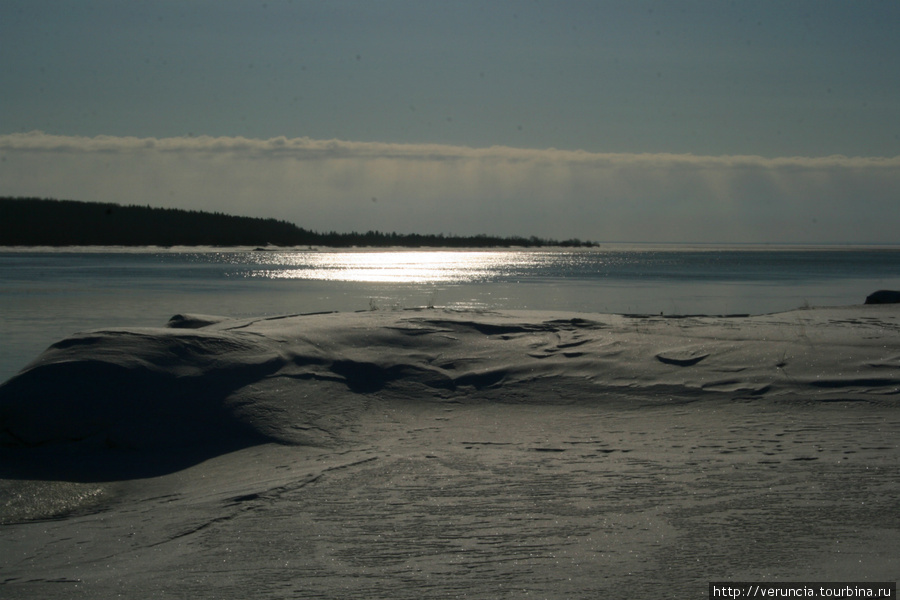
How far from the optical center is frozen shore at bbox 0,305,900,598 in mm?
3434

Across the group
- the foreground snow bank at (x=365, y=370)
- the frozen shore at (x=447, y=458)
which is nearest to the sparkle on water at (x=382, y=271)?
the foreground snow bank at (x=365, y=370)

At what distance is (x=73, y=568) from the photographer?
11.8ft

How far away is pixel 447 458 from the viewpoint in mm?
5105

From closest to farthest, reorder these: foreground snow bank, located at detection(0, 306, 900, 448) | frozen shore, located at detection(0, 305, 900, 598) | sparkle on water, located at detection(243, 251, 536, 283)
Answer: frozen shore, located at detection(0, 305, 900, 598) < foreground snow bank, located at detection(0, 306, 900, 448) < sparkle on water, located at detection(243, 251, 536, 283)

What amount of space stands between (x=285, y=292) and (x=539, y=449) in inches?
959

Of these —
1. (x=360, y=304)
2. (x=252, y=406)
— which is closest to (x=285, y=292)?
(x=360, y=304)

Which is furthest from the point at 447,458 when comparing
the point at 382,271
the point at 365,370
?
the point at 382,271

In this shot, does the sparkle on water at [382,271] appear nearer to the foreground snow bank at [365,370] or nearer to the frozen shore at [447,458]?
the foreground snow bank at [365,370]

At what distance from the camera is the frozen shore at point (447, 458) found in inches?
135

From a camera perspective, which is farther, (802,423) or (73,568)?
(802,423)

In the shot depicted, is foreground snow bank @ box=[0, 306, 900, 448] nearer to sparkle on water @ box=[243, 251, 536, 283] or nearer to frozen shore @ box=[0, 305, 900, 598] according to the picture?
frozen shore @ box=[0, 305, 900, 598]

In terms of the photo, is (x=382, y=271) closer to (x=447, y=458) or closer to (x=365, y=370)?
(x=365, y=370)

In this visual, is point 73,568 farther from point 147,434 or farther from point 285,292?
point 285,292

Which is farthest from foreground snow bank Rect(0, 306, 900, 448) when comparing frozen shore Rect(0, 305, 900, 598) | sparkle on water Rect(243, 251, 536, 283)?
sparkle on water Rect(243, 251, 536, 283)
